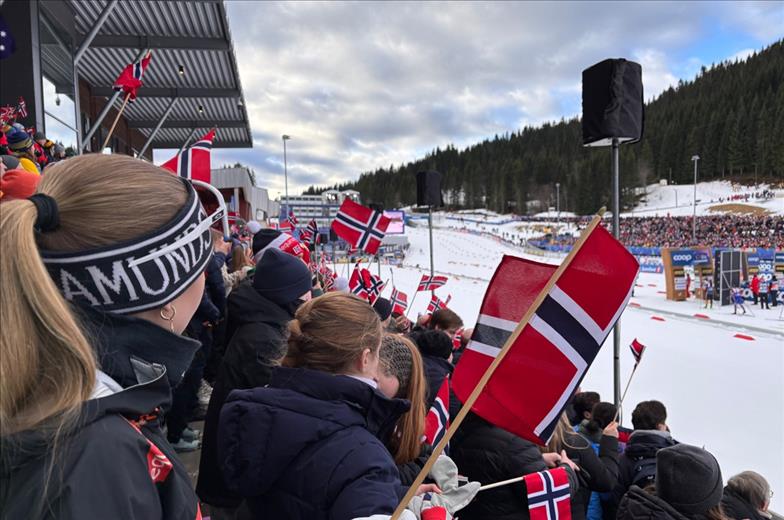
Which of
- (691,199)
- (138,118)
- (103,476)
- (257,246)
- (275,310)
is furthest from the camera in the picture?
(691,199)

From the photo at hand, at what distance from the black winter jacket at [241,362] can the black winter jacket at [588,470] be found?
1.86 meters

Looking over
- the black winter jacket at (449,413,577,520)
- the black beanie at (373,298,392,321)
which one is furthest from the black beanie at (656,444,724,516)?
the black beanie at (373,298,392,321)

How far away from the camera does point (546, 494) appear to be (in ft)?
7.51

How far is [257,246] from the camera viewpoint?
5.30 metres

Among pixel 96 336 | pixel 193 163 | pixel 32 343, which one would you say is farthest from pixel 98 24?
pixel 32 343

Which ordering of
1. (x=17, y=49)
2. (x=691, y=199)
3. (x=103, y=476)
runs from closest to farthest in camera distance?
(x=103, y=476) → (x=17, y=49) → (x=691, y=199)

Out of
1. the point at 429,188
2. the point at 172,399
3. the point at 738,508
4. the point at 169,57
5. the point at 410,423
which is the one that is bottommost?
the point at 738,508

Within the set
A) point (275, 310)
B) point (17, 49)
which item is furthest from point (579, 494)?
point (17, 49)

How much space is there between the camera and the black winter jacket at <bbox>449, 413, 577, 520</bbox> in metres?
2.38

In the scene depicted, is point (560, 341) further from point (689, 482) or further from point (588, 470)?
point (588, 470)

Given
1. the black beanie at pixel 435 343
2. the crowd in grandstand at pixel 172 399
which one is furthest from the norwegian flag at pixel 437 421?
the black beanie at pixel 435 343

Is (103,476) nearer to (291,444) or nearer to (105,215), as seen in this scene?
(105,215)

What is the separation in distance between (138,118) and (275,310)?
16.9 metres

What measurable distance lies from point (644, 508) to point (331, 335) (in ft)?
5.69
